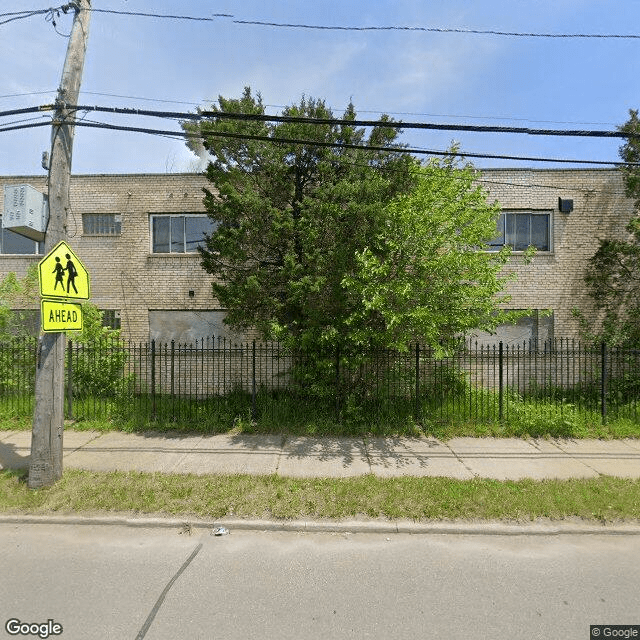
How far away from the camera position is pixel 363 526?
4.09m

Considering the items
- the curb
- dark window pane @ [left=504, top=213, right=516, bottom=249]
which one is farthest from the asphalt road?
dark window pane @ [left=504, top=213, right=516, bottom=249]

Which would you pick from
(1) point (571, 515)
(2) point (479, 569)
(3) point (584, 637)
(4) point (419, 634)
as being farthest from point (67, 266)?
(1) point (571, 515)

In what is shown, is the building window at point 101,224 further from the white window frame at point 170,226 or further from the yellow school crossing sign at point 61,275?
the yellow school crossing sign at point 61,275

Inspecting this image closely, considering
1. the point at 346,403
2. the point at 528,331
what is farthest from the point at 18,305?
the point at 528,331

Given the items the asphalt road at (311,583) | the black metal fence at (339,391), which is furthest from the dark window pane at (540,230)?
the asphalt road at (311,583)

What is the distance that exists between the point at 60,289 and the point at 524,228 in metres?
11.2

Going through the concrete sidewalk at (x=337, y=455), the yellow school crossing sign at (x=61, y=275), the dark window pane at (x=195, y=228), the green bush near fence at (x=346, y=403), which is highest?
the dark window pane at (x=195, y=228)

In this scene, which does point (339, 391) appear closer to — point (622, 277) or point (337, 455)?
point (337, 455)

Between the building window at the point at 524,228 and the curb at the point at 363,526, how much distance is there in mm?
8268

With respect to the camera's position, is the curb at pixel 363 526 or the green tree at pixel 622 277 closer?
the curb at pixel 363 526

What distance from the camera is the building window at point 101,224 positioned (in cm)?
1118

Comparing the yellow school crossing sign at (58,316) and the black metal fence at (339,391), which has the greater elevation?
the yellow school crossing sign at (58,316)

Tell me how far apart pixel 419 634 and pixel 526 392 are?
8575 millimetres

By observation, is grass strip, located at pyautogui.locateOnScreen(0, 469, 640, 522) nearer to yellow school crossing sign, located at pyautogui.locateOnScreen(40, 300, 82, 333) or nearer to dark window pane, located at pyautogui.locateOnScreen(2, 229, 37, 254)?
yellow school crossing sign, located at pyautogui.locateOnScreen(40, 300, 82, 333)
